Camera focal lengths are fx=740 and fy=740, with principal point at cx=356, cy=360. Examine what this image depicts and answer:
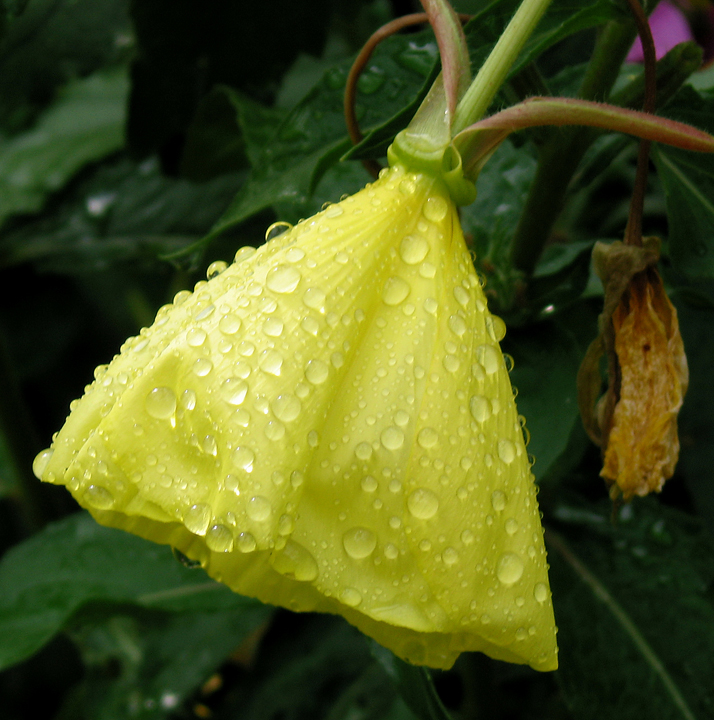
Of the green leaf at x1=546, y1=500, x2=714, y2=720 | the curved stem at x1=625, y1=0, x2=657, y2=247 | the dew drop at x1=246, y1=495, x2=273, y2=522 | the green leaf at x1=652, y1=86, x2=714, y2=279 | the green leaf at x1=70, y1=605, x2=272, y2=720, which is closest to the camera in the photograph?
the dew drop at x1=246, y1=495, x2=273, y2=522

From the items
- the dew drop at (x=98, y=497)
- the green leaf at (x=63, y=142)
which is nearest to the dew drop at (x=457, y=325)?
the dew drop at (x=98, y=497)

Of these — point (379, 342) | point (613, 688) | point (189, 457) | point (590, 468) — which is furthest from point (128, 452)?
point (590, 468)

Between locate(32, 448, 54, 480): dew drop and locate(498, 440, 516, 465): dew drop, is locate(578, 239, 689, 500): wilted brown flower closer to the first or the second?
locate(498, 440, 516, 465): dew drop

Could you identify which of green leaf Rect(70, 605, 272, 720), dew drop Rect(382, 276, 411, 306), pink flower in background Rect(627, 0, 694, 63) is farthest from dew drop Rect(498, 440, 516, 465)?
pink flower in background Rect(627, 0, 694, 63)

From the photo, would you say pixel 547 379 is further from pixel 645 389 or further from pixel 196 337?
pixel 196 337

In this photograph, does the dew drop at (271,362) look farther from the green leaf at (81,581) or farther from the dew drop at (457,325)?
the green leaf at (81,581)

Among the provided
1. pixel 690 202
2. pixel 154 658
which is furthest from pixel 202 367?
pixel 154 658
